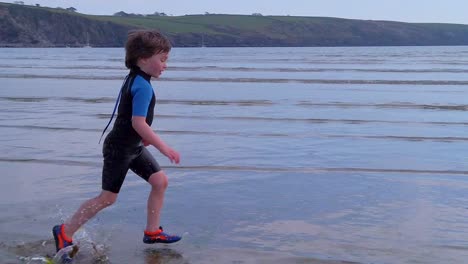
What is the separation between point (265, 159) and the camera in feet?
31.0

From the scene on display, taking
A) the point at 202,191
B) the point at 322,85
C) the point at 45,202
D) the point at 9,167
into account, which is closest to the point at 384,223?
the point at 202,191

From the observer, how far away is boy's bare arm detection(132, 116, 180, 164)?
16.9 ft

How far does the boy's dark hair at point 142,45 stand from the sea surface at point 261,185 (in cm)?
137

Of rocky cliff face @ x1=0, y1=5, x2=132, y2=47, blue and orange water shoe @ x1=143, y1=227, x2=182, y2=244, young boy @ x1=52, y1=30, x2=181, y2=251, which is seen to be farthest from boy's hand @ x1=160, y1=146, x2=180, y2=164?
rocky cliff face @ x1=0, y1=5, x2=132, y2=47

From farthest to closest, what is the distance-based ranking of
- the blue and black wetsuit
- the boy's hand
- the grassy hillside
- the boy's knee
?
the grassy hillside < the boy's knee < the blue and black wetsuit < the boy's hand

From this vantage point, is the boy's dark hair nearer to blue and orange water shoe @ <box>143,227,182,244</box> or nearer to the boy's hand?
the boy's hand

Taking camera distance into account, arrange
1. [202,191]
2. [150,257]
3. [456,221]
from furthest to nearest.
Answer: [202,191]
[456,221]
[150,257]

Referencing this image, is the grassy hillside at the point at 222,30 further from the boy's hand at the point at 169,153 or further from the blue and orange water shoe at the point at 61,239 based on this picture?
the boy's hand at the point at 169,153

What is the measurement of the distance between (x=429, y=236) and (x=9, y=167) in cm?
485

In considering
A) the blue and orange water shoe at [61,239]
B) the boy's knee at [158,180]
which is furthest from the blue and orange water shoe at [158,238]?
the blue and orange water shoe at [61,239]

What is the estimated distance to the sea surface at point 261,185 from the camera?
5.65m

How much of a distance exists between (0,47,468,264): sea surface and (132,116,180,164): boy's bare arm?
76 cm

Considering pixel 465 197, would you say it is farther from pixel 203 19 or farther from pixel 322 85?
pixel 203 19

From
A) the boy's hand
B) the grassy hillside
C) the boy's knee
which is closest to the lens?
the boy's hand
